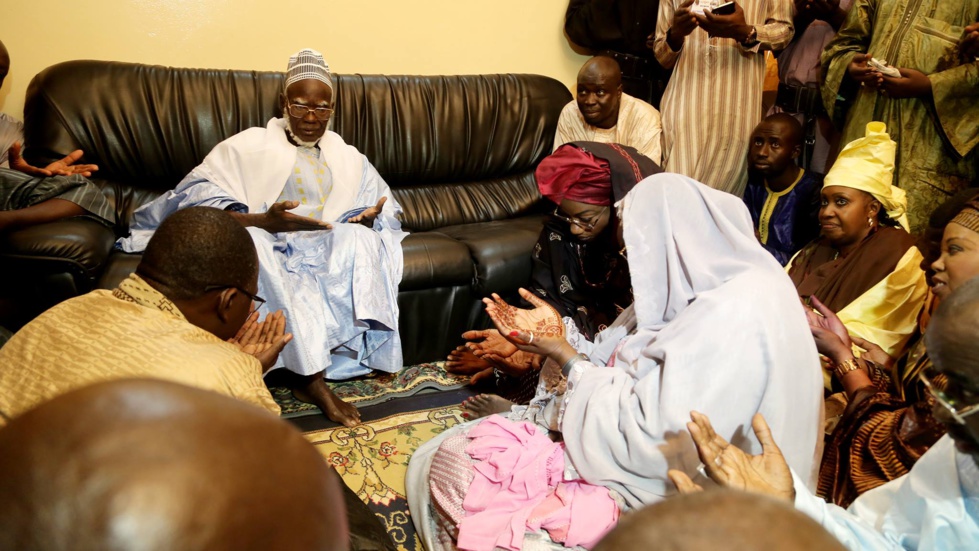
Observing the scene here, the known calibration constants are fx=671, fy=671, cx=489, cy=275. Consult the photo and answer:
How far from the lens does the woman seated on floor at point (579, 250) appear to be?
2.77 m

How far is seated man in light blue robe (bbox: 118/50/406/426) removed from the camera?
9.48 feet

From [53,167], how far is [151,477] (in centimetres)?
329

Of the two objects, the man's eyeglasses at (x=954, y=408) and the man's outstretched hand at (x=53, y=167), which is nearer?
the man's eyeglasses at (x=954, y=408)

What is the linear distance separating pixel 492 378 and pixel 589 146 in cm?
117

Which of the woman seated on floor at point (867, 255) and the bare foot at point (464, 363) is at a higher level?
the woman seated on floor at point (867, 255)

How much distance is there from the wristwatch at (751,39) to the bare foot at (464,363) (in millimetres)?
2289

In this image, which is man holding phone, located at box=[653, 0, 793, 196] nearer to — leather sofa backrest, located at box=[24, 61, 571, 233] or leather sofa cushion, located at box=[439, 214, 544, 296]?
leather sofa backrest, located at box=[24, 61, 571, 233]

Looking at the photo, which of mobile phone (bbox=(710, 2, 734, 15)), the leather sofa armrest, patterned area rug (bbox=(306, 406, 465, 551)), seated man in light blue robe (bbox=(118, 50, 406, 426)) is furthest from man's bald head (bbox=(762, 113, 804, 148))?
the leather sofa armrest

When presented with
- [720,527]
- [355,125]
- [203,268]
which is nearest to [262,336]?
[203,268]

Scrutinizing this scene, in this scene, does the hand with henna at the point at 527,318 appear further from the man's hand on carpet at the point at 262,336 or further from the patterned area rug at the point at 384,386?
the man's hand on carpet at the point at 262,336

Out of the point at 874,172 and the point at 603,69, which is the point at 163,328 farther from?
the point at 603,69

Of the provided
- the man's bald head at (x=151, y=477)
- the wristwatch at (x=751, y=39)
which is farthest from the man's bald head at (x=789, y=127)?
the man's bald head at (x=151, y=477)

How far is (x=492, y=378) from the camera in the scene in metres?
3.21

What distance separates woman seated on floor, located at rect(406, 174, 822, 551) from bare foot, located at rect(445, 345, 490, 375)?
3.15 ft
